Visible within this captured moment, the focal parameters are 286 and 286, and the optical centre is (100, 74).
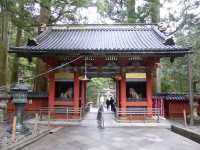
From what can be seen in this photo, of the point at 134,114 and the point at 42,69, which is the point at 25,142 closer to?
the point at 134,114

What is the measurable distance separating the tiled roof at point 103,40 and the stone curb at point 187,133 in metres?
4.38

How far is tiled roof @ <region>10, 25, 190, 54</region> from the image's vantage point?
15.8 metres

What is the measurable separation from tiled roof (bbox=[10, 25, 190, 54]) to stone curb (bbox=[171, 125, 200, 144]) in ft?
14.4

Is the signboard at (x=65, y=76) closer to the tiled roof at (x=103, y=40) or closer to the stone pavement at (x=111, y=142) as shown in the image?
the tiled roof at (x=103, y=40)

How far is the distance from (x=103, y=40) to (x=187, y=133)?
937cm

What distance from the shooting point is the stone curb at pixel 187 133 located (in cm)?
1077

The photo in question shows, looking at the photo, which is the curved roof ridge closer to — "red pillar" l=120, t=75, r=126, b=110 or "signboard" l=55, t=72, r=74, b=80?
"signboard" l=55, t=72, r=74, b=80

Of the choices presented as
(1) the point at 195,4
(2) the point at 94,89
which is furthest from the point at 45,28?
(2) the point at 94,89

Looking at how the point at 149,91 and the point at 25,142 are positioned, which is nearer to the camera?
the point at 25,142

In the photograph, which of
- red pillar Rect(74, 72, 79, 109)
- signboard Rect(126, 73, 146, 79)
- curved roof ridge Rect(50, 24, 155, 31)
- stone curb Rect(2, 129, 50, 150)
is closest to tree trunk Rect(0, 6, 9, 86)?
curved roof ridge Rect(50, 24, 155, 31)

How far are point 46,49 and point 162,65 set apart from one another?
590 inches

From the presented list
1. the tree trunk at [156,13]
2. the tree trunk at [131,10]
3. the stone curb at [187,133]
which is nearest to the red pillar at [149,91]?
the stone curb at [187,133]

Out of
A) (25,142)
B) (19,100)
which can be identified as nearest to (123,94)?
(19,100)

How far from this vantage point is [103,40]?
19.2 meters
